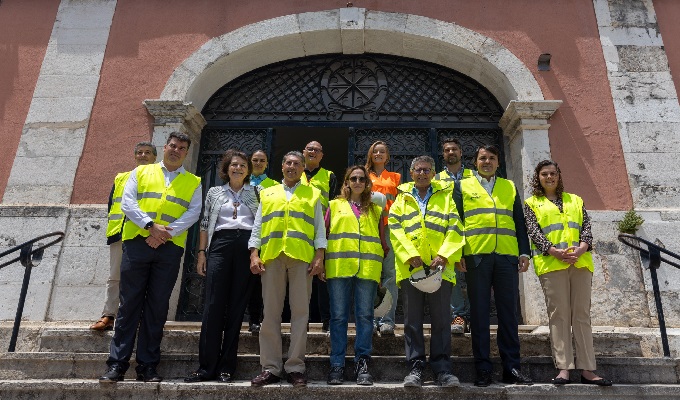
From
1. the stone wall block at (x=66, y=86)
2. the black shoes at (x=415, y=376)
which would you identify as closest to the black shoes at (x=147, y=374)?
the black shoes at (x=415, y=376)

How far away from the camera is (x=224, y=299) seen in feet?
12.4

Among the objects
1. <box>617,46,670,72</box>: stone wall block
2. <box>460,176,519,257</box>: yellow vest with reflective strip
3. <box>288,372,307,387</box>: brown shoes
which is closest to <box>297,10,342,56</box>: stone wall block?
<box>617,46,670,72</box>: stone wall block

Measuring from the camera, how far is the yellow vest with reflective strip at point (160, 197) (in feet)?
12.6


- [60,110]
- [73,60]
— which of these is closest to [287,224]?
[60,110]

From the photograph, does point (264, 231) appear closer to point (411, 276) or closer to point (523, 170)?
point (411, 276)

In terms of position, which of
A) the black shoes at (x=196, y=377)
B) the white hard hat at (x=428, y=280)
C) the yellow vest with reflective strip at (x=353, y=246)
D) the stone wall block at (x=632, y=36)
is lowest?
the black shoes at (x=196, y=377)

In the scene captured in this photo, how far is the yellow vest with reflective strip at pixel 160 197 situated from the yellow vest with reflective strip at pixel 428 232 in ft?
5.04

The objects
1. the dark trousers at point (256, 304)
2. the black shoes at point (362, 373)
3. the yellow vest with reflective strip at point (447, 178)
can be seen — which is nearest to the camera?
the black shoes at point (362, 373)

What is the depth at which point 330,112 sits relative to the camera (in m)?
6.95

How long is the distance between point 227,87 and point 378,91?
6.64 feet

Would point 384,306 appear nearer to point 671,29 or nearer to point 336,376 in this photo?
point 336,376

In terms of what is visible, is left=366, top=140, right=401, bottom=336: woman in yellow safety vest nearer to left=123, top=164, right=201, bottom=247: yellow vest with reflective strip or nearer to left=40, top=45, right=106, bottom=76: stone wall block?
left=123, top=164, right=201, bottom=247: yellow vest with reflective strip

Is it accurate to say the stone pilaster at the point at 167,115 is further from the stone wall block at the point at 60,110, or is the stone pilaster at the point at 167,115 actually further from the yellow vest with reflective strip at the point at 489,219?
the yellow vest with reflective strip at the point at 489,219

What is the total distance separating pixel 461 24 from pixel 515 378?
4.73 m
